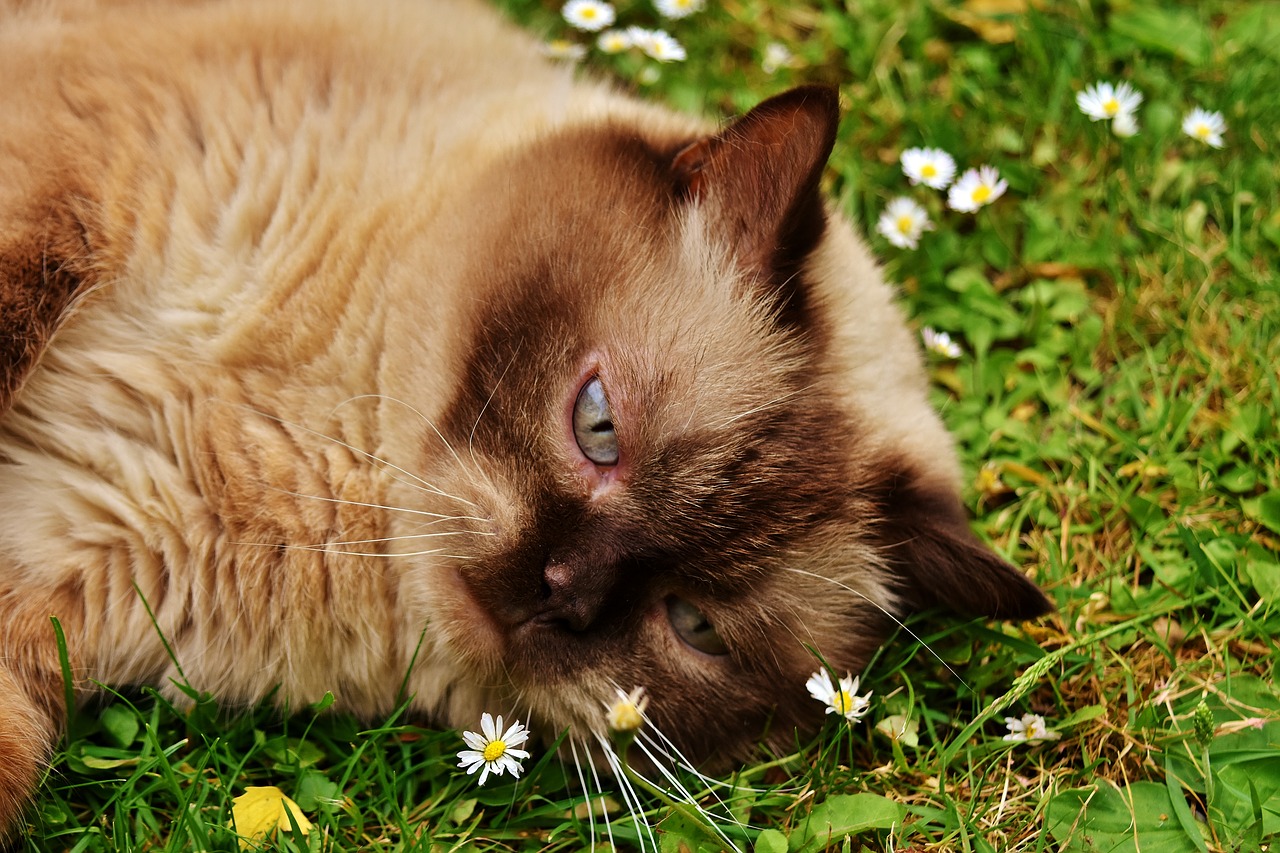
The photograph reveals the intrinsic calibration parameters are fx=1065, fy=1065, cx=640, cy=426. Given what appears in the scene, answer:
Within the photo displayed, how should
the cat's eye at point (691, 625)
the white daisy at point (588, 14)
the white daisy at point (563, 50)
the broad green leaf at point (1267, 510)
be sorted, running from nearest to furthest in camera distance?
1. the cat's eye at point (691, 625)
2. the broad green leaf at point (1267, 510)
3. the white daisy at point (563, 50)
4. the white daisy at point (588, 14)

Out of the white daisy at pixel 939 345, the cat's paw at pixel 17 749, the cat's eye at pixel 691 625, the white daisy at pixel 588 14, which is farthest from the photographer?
the white daisy at pixel 588 14

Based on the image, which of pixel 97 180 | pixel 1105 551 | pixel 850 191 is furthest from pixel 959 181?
pixel 97 180

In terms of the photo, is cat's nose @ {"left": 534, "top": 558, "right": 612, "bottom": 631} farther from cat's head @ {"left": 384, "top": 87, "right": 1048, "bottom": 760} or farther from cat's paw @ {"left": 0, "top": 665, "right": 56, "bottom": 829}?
cat's paw @ {"left": 0, "top": 665, "right": 56, "bottom": 829}

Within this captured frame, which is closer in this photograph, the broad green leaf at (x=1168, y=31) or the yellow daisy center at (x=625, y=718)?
the yellow daisy center at (x=625, y=718)

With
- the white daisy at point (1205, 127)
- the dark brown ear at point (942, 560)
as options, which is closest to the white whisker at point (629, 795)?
the dark brown ear at point (942, 560)

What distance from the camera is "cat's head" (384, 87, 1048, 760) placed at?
6.64ft

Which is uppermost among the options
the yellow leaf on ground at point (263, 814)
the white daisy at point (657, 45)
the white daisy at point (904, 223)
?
the white daisy at point (657, 45)

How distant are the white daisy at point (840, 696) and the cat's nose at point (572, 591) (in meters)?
0.49

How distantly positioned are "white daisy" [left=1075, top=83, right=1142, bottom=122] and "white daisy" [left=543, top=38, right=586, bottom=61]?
1.60 m

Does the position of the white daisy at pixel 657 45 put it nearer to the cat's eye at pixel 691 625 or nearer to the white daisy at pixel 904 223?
the white daisy at pixel 904 223

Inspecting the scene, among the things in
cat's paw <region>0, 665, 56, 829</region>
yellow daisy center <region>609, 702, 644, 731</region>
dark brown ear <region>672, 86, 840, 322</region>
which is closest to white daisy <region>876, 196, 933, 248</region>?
dark brown ear <region>672, 86, 840, 322</region>

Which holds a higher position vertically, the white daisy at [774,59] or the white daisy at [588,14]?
the white daisy at [588,14]

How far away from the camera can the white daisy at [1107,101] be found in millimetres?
3332

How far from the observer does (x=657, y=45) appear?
349cm
